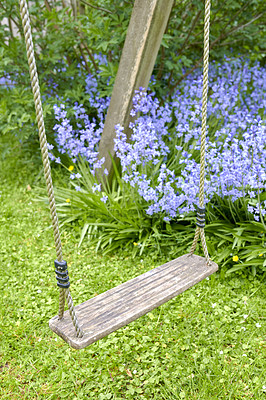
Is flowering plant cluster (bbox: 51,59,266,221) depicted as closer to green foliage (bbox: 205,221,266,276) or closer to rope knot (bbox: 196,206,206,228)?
green foliage (bbox: 205,221,266,276)

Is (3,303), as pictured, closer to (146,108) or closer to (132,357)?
(132,357)

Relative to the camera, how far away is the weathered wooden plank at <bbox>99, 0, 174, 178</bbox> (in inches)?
127

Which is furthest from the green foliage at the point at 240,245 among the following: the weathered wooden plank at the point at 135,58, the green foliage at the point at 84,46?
the green foliage at the point at 84,46

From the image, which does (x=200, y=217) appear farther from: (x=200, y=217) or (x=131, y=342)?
(x=131, y=342)

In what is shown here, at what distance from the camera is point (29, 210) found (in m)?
4.01

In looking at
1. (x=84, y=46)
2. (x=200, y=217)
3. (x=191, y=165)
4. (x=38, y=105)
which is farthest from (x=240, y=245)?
(x=84, y=46)

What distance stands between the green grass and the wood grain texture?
0.55 metres

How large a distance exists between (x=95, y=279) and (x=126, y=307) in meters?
1.17

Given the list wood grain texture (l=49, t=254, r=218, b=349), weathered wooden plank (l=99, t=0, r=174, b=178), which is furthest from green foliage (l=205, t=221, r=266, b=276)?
weathered wooden plank (l=99, t=0, r=174, b=178)

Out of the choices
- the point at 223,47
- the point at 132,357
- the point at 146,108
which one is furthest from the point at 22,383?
the point at 223,47

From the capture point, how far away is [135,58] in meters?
3.38

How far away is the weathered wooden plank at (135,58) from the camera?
3229 millimetres

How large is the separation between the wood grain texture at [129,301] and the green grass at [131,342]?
21.7 inches

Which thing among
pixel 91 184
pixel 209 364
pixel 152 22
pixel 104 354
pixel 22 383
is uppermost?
pixel 152 22
